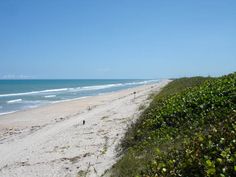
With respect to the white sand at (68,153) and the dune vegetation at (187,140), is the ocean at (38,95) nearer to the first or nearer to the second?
the white sand at (68,153)

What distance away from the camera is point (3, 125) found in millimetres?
24266

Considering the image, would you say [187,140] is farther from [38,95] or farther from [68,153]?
[38,95]

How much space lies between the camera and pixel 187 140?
303 inches

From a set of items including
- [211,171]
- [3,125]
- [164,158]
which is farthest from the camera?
[3,125]

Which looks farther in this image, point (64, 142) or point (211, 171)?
point (64, 142)

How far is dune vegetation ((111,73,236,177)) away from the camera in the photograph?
596 centimetres

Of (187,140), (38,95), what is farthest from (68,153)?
(38,95)

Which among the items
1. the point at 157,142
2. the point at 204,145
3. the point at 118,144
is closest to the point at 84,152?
the point at 118,144

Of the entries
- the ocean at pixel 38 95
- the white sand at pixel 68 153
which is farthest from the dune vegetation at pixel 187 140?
the ocean at pixel 38 95

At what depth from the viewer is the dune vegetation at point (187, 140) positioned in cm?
596

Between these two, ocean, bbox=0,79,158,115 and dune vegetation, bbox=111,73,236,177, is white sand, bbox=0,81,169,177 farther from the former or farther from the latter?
ocean, bbox=0,79,158,115

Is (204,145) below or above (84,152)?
above

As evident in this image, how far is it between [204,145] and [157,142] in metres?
2.75

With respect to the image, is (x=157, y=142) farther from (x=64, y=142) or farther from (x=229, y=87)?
(x=64, y=142)
